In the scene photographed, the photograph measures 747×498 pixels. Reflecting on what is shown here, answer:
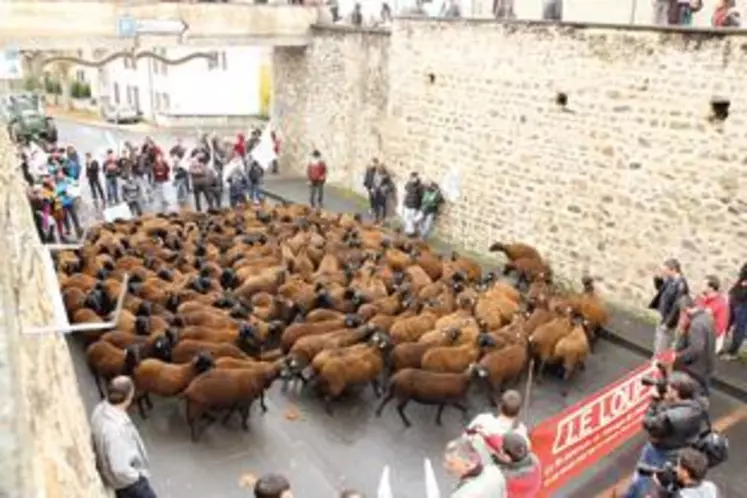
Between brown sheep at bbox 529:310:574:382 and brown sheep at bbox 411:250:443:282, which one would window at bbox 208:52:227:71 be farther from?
brown sheep at bbox 529:310:574:382

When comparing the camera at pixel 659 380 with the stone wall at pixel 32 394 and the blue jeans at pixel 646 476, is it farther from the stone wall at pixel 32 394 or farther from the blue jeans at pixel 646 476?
the stone wall at pixel 32 394

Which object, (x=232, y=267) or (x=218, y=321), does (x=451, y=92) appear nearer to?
(x=232, y=267)

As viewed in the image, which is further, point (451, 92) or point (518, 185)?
point (451, 92)

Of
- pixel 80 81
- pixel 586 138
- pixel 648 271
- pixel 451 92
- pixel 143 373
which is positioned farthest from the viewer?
pixel 80 81

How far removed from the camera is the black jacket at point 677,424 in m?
5.45

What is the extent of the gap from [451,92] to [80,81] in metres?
39.1

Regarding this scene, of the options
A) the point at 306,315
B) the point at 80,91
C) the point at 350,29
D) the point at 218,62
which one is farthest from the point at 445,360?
the point at 80,91

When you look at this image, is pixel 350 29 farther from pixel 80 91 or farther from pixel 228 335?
pixel 80 91

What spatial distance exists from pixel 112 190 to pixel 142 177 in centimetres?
81

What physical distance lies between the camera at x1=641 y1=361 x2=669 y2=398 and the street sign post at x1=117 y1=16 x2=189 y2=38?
51.5ft

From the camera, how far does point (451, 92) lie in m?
16.2

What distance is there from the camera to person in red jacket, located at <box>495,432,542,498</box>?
16.0 feet

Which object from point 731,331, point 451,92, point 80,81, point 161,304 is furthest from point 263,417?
point 80,81

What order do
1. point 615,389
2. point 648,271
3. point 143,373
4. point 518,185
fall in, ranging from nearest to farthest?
point 615,389 → point 143,373 → point 648,271 → point 518,185
